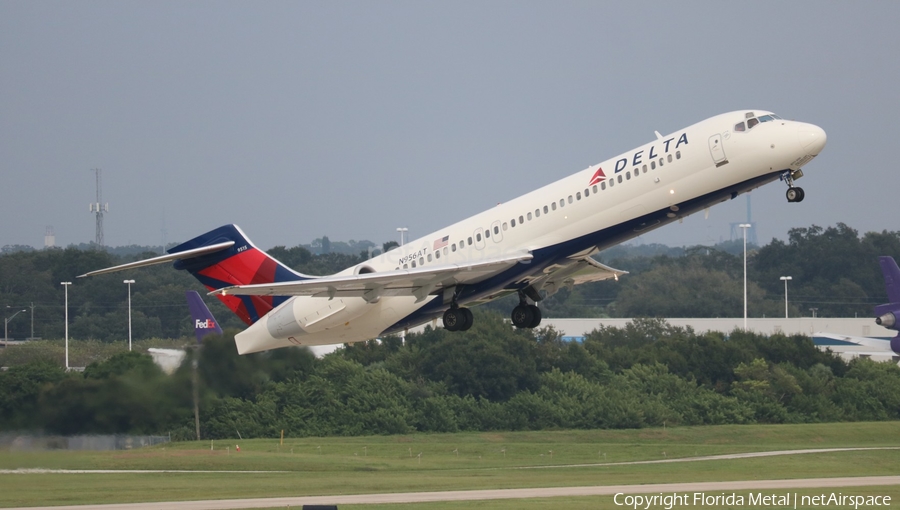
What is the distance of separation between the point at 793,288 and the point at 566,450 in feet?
289

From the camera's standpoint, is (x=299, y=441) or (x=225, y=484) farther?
(x=299, y=441)

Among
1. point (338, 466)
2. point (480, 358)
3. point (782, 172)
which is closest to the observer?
point (782, 172)

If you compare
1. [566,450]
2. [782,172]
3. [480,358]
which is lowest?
[566,450]

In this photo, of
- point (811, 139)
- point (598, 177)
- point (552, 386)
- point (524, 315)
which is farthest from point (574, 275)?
point (552, 386)

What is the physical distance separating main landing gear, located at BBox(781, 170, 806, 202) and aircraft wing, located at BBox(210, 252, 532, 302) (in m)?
7.28

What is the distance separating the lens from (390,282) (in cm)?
3195

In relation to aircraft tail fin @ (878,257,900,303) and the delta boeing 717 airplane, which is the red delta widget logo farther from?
Result: aircraft tail fin @ (878,257,900,303)

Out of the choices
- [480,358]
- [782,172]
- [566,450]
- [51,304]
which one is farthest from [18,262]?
[782,172]

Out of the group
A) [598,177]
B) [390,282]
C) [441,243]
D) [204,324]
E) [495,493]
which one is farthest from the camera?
[204,324]

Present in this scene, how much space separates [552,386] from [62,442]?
32.7 meters

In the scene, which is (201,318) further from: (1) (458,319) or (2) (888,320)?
(2) (888,320)

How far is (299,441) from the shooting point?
51562 millimetres

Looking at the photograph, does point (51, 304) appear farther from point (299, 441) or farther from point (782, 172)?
point (782, 172)

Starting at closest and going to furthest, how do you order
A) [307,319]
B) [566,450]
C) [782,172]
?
[782,172]
[307,319]
[566,450]
